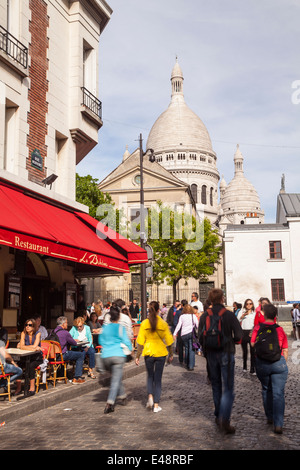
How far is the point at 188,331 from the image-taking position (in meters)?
13.0

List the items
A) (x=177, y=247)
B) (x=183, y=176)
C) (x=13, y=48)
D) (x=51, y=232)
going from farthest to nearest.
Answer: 1. (x=183, y=176)
2. (x=177, y=247)
3. (x=13, y=48)
4. (x=51, y=232)

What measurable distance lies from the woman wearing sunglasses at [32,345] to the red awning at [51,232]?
149 cm

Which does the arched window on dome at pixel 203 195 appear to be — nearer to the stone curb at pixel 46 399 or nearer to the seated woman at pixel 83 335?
the seated woman at pixel 83 335

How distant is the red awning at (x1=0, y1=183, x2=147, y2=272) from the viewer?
9.05m

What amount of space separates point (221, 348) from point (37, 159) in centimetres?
866

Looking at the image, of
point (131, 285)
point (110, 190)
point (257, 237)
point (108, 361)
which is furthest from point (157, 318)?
point (110, 190)

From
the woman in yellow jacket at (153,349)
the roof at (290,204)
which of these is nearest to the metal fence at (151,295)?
the roof at (290,204)

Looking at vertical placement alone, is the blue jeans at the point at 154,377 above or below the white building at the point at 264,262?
below

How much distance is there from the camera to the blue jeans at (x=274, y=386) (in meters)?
6.12

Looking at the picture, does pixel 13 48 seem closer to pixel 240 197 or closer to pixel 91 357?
pixel 91 357

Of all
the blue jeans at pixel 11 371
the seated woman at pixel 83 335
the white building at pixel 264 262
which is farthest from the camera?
the white building at pixel 264 262

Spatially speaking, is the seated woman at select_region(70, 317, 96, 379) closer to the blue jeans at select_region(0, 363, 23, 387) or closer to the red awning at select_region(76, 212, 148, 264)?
the blue jeans at select_region(0, 363, 23, 387)

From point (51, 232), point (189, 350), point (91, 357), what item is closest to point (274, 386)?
point (91, 357)

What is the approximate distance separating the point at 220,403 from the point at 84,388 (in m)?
4.04
